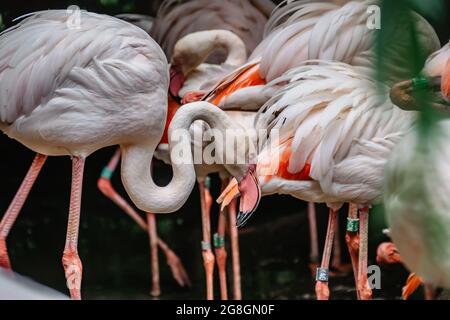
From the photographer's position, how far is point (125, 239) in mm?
6625

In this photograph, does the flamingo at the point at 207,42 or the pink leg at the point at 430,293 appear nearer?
the pink leg at the point at 430,293

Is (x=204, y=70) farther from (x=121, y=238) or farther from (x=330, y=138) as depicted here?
(x=121, y=238)

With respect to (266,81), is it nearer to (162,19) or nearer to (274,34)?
(274,34)

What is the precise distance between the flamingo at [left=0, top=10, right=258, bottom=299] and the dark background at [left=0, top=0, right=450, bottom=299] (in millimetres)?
1548

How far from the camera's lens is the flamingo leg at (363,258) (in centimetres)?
435

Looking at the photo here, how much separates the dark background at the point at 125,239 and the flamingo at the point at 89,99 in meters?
1.55

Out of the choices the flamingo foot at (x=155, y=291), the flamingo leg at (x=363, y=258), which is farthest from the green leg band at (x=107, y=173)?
the flamingo leg at (x=363, y=258)

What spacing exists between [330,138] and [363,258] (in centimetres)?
59

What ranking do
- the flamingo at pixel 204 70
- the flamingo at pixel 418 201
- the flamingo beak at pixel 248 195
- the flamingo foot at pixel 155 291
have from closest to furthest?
the flamingo at pixel 418 201
the flamingo beak at pixel 248 195
the flamingo at pixel 204 70
the flamingo foot at pixel 155 291

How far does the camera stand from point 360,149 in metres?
4.16

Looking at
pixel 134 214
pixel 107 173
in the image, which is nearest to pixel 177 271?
pixel 134 214

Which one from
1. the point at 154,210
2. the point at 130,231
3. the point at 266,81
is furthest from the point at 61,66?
the point at 130,231

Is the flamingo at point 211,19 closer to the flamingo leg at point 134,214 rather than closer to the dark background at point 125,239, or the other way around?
the dark background at point 125,239

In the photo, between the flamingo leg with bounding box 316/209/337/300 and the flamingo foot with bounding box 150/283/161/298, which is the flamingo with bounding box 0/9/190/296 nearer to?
the flamingo foot with bounding box 150/283/161/298
